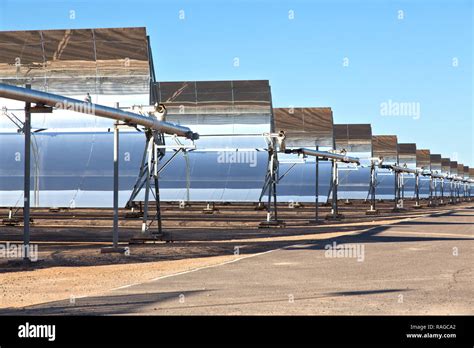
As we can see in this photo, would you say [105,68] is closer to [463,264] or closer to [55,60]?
[55,60]

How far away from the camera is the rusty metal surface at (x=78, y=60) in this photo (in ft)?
145

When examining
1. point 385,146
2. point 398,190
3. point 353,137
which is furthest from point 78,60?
point 385,146

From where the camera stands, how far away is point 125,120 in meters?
27.2

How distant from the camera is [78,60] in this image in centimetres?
4528

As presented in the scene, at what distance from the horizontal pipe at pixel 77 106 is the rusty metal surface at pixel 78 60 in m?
12.8

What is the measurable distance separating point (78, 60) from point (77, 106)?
75.8 ft

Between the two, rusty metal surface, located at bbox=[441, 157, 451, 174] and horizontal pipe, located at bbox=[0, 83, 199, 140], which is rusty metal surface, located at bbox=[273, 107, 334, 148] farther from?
rusty metal surface, located at bbox=[441, 157, 451, 174]

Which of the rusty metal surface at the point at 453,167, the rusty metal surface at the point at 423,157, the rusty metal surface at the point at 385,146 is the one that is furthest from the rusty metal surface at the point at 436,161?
the rusty metal surface at the point at 385,146

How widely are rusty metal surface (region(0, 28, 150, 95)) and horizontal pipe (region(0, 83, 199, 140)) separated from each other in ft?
41.9

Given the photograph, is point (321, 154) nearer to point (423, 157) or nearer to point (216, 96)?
point (216, 96)

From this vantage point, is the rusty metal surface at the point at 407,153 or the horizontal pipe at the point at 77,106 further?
the rusty metal surface at the point at 407,153

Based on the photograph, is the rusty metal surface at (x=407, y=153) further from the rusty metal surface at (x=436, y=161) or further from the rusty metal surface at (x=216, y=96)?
the rusty metal surface at (x=216, y=96)

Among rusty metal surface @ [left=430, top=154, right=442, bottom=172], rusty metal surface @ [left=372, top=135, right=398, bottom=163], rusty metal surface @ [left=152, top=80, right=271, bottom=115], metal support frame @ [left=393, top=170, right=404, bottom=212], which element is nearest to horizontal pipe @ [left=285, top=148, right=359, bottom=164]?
rusty metal surface @ [left=152, top=80, right=271, bottom=115]
